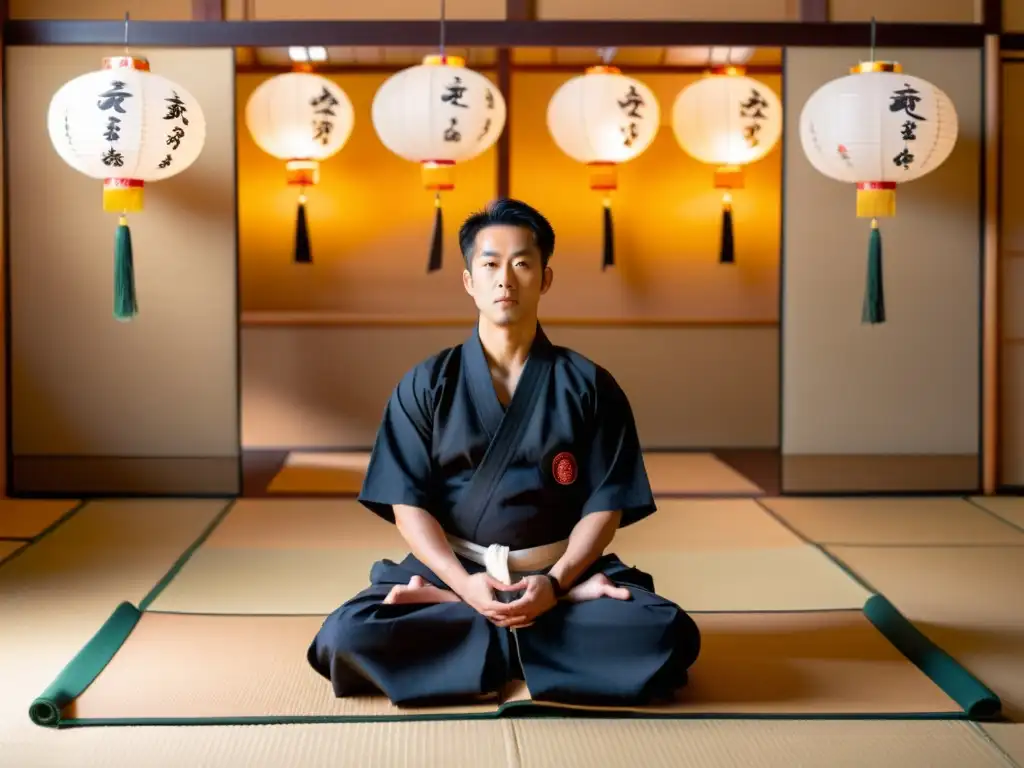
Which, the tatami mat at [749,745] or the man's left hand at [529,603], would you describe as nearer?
the tatami mat at [749,745]

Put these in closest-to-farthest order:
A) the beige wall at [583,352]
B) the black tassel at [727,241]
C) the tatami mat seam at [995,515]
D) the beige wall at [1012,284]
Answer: the tatami mat seam at [995,515]
the beige wall at [1012,284]
the black tassel at [727,241]
the beige wall at [583,352]

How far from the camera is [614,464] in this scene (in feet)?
9.80

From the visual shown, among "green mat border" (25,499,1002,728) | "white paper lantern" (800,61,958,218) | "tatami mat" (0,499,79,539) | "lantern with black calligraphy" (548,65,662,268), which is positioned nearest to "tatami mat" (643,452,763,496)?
"lantern with black calligraphy" (548,65,662,268)

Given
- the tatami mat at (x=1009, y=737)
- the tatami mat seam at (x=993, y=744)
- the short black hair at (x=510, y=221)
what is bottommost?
the tatami mat at (x=1009, y=737)

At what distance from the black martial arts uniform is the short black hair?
0.73 ft

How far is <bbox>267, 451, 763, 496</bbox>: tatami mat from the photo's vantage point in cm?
572

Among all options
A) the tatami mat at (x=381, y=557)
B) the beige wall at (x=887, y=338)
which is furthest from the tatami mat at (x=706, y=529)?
the beige wall at (x=887, y=338)

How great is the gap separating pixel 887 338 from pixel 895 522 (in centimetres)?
97

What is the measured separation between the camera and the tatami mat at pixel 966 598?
3195mm

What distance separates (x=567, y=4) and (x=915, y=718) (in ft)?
12.0

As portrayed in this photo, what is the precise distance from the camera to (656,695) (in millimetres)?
2863

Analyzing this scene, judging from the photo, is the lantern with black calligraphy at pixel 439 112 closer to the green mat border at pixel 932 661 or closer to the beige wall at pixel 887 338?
the beige wall at pixel 887 338

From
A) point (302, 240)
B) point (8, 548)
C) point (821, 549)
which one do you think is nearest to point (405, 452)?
point (821, 549)

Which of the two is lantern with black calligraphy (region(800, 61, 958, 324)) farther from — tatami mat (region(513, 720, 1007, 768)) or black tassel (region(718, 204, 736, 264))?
tatami mat (region(513, 720, 1007, 768))
